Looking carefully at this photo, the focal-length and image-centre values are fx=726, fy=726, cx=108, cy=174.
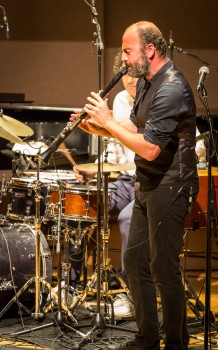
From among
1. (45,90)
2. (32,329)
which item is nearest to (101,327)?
(32,329)

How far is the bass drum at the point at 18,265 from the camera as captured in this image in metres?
5.05

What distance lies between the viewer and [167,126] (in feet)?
11.9

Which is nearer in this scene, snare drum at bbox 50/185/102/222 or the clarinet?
the clarinet

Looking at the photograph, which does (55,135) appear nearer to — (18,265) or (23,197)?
(23,197)

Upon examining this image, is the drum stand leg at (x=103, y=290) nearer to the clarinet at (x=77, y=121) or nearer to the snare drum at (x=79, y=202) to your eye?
the snare drum at (x=79, y=202)

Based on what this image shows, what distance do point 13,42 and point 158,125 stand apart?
192 inches

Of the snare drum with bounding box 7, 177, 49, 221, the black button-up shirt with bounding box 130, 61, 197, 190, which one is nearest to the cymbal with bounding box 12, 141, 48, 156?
the snare drum with bounding box 7, 177, 49, 221

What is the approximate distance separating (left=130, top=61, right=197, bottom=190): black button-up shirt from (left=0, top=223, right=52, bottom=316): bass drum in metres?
1.56

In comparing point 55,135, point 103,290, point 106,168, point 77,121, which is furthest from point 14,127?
point 55,135

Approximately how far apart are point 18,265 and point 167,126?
195 centimetres

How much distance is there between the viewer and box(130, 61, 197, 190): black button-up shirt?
3.63 m

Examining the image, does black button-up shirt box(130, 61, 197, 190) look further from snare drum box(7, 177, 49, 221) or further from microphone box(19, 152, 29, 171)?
microphone box(19, 152, 29, 171)

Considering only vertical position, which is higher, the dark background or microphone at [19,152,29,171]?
the dark background

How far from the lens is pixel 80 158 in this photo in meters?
6.67
